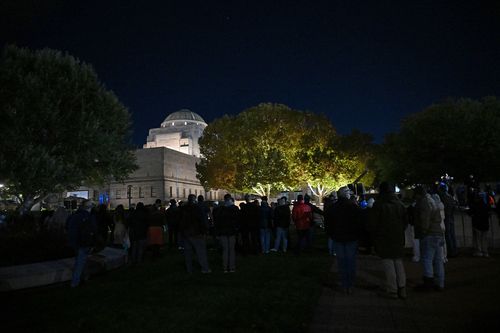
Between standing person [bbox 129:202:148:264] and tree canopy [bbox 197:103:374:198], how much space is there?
27511 mm

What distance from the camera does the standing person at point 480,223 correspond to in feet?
36.7

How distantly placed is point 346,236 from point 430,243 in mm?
1618

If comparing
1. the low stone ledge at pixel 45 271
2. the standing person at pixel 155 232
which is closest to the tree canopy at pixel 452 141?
the standing person at pixel 155 232

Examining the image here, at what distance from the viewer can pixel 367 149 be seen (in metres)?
43.6

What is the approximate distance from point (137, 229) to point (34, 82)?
16.3 meters

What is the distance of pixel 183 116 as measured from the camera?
A: 382 ft

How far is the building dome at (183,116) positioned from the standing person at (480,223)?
10767cm

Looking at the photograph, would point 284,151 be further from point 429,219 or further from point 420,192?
point 429,219

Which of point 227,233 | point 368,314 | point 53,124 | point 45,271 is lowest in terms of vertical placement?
point 368,314

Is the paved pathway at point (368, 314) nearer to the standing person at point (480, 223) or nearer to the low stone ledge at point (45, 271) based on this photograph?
the standing person at point (480, 223)

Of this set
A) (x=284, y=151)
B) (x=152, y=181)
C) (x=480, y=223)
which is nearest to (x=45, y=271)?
(x=480, y=223)

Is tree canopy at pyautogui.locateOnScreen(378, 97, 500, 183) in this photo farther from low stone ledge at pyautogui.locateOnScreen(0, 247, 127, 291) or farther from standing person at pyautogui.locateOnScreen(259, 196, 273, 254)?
low stone ledge at pyautogui.locateOnScreen(0, 247, 127, 291)

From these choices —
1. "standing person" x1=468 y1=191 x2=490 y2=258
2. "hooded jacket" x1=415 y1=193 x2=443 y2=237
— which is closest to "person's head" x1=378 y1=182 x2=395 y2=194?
"hooded jacket" x1=415 y1=193 x2=443 y2=237

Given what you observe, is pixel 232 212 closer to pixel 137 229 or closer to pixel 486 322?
pixel 137 229
